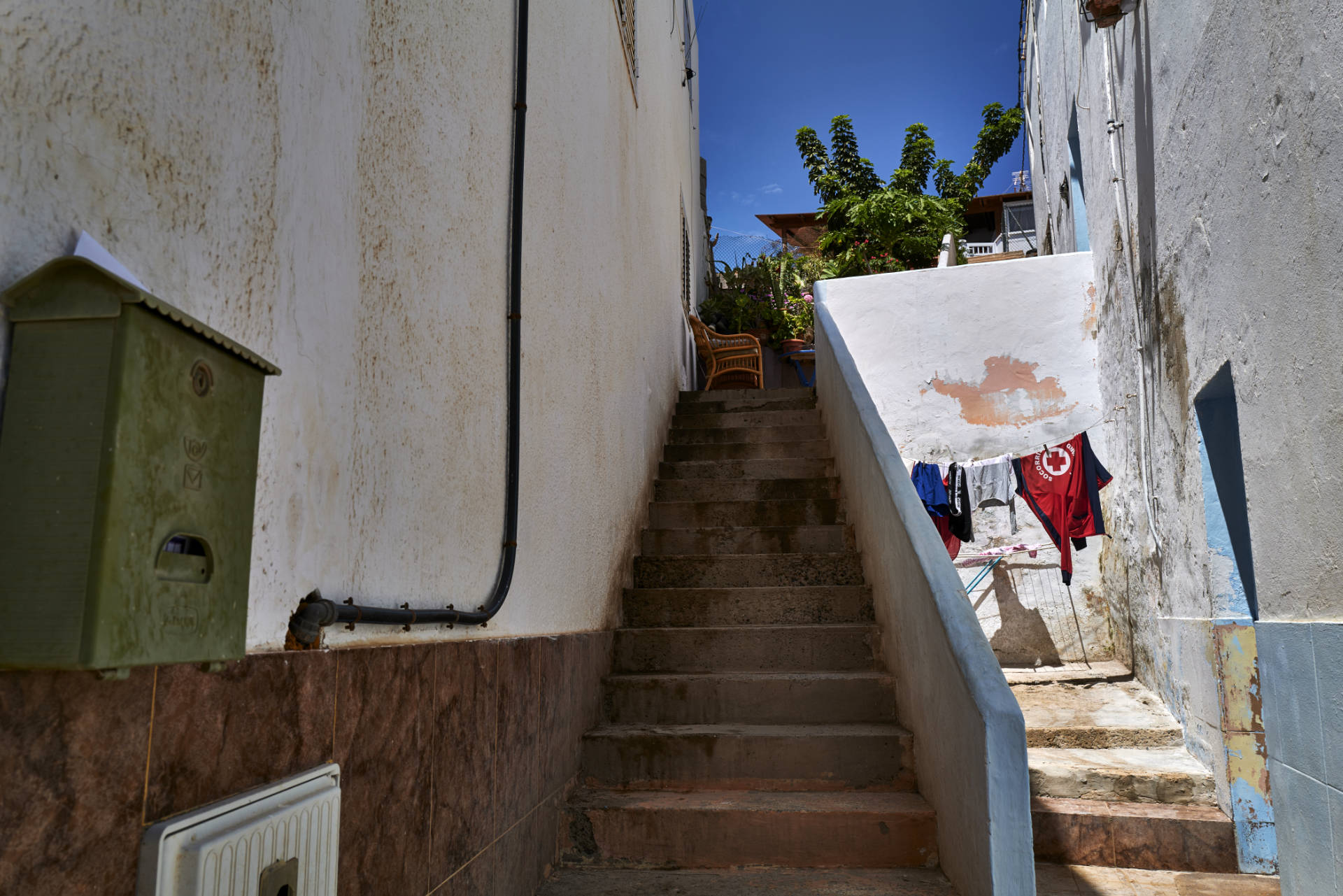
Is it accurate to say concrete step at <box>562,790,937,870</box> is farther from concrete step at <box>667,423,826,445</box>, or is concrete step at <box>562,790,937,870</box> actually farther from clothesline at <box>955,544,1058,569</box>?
clothesline at <box>955,544,1058,569</box>

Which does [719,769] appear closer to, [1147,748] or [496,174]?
[496,174]

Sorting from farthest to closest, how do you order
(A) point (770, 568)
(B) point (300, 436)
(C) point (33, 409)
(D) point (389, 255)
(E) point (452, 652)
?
(A) point (770, 568), (E) point (452, 652), (D) point (389, 255), (B) point (300, 436), (C) point (33, 409)

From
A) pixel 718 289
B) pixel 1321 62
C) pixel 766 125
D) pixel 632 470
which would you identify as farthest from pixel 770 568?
pixel 766 125

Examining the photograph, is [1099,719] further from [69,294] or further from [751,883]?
[69,294]

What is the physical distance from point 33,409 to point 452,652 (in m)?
1.29

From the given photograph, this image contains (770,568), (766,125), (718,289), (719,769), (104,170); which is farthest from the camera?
(766,125)

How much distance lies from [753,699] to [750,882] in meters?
0.92

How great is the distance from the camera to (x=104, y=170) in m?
1.01

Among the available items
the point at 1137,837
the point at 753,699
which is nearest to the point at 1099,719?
the point at 1137,837

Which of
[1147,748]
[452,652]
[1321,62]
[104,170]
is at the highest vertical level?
[1321,62]

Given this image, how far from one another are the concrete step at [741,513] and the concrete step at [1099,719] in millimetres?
1486

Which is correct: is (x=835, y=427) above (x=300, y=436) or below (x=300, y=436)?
above

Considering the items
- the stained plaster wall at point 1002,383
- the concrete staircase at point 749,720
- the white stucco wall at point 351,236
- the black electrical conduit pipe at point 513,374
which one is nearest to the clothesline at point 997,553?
the stained plaster wall at point 1002,383

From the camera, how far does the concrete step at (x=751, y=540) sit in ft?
16.0
